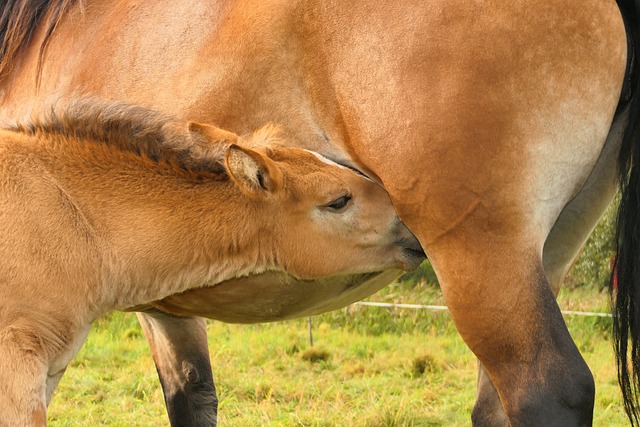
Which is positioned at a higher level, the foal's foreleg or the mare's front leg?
the foal's foreleg

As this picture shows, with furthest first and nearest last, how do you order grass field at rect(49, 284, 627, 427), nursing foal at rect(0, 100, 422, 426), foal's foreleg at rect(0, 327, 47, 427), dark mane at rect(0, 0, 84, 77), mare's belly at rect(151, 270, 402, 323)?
grass field at rect(49, 284, 627, 427) < dark mane at rect(0, 0, 84, 77) < mare's belly at rect(151, 270, 402, 323) < nursing foal at rect(0, 100, 422, 426) < foal's foreleg at rect(0, 327, 47, 427)

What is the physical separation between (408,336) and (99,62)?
14.5 feet

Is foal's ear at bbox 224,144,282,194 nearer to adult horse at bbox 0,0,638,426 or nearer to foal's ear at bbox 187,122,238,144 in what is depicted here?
foal's ear at bbox 187,122,238,144

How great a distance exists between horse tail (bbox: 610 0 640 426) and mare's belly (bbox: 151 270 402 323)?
92cm

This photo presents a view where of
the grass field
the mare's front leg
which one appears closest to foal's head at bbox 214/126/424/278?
the mare's front leg

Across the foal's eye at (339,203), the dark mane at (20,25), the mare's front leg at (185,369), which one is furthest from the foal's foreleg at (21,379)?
the dark mane at (20,25)

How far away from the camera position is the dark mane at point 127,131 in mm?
3723

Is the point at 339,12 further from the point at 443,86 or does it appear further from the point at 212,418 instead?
the point at 212,418

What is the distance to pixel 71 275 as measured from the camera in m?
3.53

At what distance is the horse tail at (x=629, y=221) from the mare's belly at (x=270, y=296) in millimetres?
918

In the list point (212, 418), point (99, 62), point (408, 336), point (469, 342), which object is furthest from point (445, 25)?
point (408, 336)

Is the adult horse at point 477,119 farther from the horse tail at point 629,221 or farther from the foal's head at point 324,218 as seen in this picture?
the foal's head at point 324,218

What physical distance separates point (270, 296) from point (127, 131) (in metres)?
0.92

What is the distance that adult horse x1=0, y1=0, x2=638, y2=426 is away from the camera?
3365 mm
